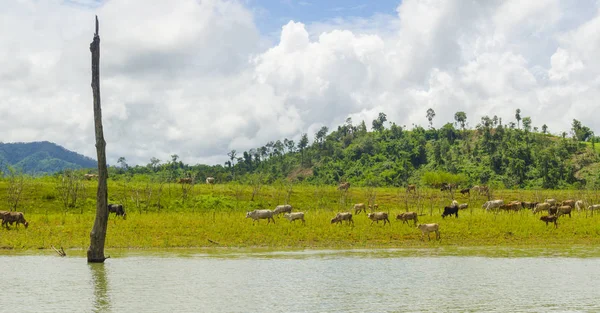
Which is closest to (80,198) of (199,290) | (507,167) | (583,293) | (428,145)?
(199,290)

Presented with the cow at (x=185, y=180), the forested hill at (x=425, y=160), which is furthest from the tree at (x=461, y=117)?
the cow at (x=185, y=180)

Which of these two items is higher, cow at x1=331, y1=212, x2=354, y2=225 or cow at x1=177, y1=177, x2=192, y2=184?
cow at x1=177, y1=177, x2=192, y2=184

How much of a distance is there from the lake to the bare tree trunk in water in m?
0.85

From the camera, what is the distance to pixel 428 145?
16250 cm

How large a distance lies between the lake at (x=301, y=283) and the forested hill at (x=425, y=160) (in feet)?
214

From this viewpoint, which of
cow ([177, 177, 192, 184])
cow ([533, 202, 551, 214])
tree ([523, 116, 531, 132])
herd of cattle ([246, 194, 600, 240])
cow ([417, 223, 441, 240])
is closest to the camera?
cow ([417, 223, 441, 240])

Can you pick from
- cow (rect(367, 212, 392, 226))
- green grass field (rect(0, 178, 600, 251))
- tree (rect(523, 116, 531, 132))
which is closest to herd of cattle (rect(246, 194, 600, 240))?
cow (rect(367, 212, 392, 226))

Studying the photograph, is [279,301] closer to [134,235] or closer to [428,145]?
[134,235]

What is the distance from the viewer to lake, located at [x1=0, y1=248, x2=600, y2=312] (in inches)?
672

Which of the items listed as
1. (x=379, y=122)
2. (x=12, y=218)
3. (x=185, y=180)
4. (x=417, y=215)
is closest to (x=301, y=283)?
(x=12, y=218)

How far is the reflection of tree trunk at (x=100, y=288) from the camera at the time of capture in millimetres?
16828

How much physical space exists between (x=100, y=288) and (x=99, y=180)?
32.5 ft

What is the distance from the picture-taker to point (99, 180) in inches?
1133

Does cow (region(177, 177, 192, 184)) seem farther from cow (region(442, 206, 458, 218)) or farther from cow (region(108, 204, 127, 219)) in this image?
cow (region(442, 206, 458, 218))
